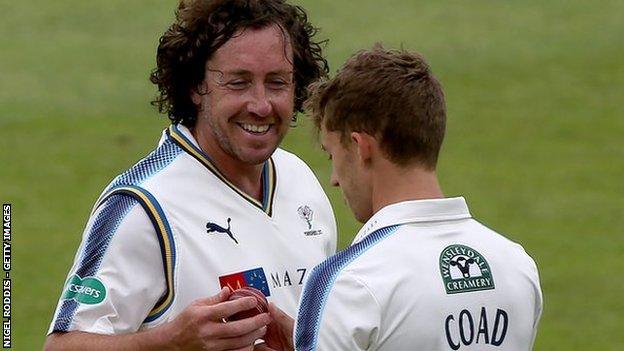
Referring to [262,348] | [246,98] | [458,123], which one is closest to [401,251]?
[262,348]

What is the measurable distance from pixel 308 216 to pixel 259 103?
1.76ft

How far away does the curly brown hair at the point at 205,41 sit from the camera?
5465 millimetres

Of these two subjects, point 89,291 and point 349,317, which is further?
point 89,291

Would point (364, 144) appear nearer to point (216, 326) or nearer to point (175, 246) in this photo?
point (216, 326)

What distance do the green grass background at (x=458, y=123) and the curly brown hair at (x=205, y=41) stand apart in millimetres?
4527

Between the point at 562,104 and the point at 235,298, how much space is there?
10.1 m

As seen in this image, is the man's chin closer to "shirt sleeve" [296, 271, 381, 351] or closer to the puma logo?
the puma logo

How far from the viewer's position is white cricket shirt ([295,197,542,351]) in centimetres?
429

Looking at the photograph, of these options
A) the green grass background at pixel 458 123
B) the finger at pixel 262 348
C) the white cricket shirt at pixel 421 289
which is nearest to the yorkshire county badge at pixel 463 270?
the white cricket shirt at pixel 421 289

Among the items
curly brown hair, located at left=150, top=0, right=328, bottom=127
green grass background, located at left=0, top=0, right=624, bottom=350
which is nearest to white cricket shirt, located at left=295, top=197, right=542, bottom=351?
curly brown hair, located at left=150, top=0, right=328, bottom=127

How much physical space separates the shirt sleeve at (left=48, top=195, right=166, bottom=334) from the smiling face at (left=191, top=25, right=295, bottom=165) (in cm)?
47

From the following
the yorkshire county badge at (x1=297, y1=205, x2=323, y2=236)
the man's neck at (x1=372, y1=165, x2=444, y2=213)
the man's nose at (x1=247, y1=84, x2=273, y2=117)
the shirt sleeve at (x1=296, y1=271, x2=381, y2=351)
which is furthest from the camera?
the yorkshire county badge at (x1=297, y1=205, x2=323, y2=236)

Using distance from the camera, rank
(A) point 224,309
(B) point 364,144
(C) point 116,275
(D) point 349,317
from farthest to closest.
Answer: (C) point 116,275 < (A) point 224,309 < (B) point 364,144 < (D) point 349,317

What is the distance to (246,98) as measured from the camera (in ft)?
17.5
